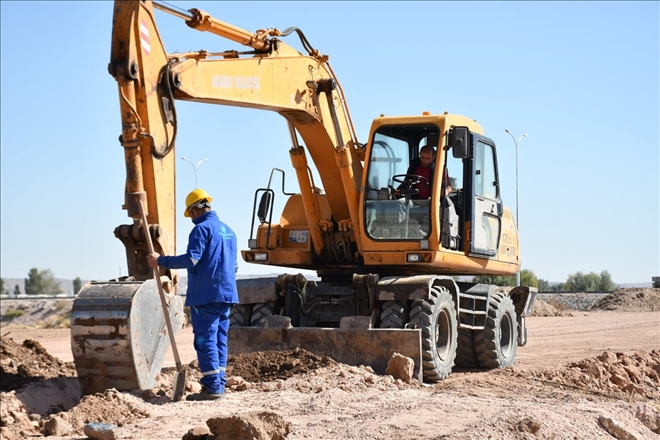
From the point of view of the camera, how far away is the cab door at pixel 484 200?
515 inches

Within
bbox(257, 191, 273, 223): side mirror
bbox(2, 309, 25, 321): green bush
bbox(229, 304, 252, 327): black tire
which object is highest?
bbox(257, 191, 273, 223): side mirror

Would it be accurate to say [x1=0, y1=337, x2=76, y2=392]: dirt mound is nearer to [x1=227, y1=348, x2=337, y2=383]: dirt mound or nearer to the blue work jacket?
[x1=227, y1=348, x2=337, y2=383]: dirt mound

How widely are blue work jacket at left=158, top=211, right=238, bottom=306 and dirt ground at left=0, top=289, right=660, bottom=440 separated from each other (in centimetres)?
98

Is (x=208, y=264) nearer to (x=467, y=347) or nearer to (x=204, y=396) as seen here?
(x=204, y=396)

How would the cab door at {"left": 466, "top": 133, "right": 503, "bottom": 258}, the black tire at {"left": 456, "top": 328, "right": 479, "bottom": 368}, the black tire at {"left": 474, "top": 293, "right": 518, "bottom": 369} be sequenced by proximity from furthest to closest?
1. the black tire at {"left": 456, "top": 328, "right": 479, "bottom": 368}
2. the black tire at {"left": 474, "top": 293, "right": 518, "bottom": 369}
3. the cab door at {"left": 466, "top": 133, "right": 503, "bottom": 258}

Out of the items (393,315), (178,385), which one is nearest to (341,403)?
(178,385)

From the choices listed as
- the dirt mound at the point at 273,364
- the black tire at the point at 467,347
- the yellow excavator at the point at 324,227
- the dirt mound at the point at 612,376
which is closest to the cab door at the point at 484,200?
the yellow excavator at the point at 324,227

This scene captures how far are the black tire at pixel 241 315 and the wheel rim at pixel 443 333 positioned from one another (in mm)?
2485

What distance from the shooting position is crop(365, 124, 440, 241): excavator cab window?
12.6 metres

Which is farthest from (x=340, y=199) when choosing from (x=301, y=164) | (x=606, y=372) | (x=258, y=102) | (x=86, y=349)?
(x=86, y=349)

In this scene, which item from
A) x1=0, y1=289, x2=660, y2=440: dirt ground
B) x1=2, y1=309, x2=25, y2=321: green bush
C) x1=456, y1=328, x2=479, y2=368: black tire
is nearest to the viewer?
x1=0, y1=289, x2=660, y2=440: dirt ground

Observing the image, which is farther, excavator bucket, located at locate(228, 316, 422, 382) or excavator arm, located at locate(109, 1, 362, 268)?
excavator bucket, located at locate(228, 316, 422, 382)

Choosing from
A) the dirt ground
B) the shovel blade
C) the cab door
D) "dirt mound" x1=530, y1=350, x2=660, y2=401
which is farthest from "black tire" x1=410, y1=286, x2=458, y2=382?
the shovel blade

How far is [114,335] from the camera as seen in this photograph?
29.0 feet
